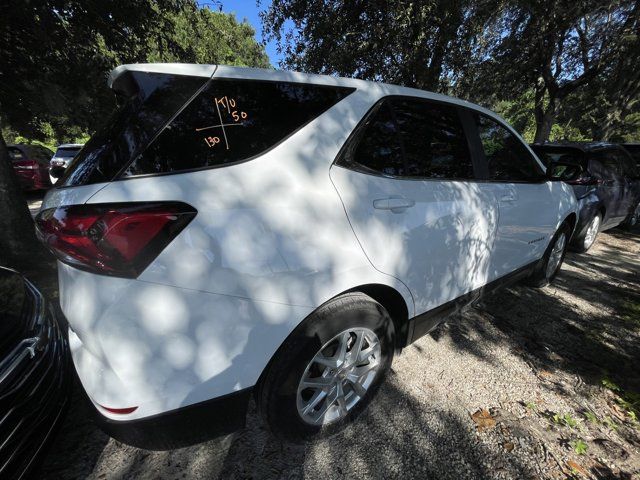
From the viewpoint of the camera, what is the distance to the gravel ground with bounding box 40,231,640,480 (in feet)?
5.58

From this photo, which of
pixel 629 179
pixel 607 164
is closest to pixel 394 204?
pixel 607 164

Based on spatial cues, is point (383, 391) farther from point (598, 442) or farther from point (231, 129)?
point (231, 129)

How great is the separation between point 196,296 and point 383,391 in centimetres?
160

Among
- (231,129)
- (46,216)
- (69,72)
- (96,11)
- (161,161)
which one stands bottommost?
(46,216)

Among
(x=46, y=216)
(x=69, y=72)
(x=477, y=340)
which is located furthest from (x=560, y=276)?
(x=69, y=72)

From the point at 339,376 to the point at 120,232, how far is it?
4.25 feet

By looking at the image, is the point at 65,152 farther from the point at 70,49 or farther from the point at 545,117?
the point at 545,117

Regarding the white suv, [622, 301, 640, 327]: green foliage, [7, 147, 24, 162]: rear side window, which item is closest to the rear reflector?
the white suv

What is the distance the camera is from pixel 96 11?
175 inches

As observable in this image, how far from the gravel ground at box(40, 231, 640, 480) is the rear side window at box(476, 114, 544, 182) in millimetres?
1386

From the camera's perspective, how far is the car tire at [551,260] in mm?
3494

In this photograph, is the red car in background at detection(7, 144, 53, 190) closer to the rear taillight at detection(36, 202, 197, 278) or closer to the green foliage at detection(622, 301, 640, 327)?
the rear taillight at detection(36, 202, 197, 278)

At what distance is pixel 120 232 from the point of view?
1.11 metres

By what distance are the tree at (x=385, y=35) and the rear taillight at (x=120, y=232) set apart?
6018mm
